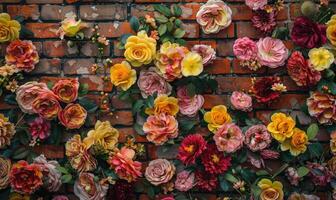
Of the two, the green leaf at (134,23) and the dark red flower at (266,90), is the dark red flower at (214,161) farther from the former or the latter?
the green leaf at (134,23)

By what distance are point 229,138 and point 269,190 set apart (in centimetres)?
29

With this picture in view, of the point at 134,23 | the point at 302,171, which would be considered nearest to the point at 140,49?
the point at 134,23

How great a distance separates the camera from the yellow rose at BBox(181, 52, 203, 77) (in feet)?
7.04

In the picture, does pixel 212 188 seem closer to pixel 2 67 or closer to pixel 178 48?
pixel 178 48

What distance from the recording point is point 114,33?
7.26 feet

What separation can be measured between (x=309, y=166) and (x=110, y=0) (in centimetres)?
117

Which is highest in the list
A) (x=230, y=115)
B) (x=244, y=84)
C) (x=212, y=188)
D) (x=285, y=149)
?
(x=244, y=84)

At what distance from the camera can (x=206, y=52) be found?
7.11 feet

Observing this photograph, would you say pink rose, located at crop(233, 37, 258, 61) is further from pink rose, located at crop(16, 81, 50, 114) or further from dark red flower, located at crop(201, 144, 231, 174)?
pink rose, located at crop(16, 81, 50, 114)

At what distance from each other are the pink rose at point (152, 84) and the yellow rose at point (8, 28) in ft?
1.96

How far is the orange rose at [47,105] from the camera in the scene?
2156 mm

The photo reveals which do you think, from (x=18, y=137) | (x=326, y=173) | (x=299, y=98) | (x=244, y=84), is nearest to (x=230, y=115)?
(x=244, y=84)

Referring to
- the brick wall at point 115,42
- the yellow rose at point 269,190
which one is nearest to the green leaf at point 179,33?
the brick wall at point 115,42

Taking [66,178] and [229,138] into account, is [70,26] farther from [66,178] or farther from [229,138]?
[229,138]
